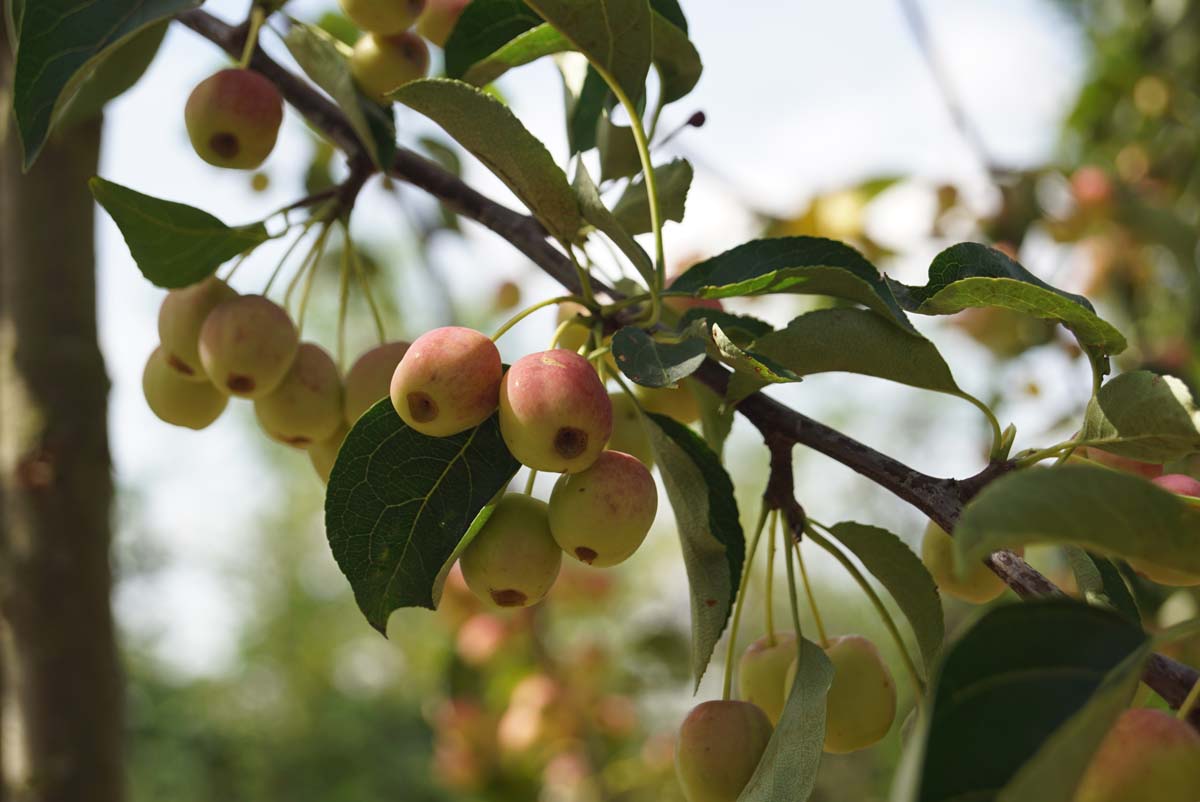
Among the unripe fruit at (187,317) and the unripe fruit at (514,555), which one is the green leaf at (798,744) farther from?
the unripe fruit at (187,317)

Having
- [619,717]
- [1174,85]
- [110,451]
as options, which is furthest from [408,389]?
[1174,85]

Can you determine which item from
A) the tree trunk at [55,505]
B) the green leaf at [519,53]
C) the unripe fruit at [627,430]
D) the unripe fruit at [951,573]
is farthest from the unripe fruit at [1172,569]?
the tree trunk at [55,505]

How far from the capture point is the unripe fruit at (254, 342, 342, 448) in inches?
31.4

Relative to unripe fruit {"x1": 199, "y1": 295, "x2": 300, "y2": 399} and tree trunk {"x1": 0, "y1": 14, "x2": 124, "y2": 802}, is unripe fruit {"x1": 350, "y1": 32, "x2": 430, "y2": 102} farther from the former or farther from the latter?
tree trunk {"x1": 0, "y1": 14, "x2": 124, "y2": 802}

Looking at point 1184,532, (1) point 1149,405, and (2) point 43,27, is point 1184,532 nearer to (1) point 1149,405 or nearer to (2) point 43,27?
(1) point 1149,405

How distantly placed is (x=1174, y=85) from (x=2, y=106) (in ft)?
9.26

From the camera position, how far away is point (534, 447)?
0.59m

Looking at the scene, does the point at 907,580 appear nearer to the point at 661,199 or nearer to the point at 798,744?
the point at 798,744

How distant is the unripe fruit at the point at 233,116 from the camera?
777mm

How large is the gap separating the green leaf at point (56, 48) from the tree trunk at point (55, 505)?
60 cm

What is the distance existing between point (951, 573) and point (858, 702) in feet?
0.36

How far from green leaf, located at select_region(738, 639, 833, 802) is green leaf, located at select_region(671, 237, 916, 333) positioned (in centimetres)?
22

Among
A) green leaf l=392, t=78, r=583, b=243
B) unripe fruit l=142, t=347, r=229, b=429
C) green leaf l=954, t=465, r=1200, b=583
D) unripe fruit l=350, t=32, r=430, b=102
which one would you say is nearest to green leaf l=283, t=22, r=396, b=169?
unripe fruit l=350, t=32, r=430, b=102

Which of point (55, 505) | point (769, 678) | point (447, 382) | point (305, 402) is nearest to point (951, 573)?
point (769, 678)
